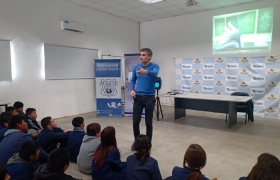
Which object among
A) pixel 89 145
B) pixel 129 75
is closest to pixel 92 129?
pixel 89 145

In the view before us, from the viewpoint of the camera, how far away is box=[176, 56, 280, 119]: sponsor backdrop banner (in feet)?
17.6

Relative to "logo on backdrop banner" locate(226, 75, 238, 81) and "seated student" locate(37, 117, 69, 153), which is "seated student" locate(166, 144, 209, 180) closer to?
"seated student" locate(37, 117, 69, 153)

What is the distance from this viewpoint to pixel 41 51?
513cm

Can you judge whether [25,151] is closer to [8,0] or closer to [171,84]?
[8,0]

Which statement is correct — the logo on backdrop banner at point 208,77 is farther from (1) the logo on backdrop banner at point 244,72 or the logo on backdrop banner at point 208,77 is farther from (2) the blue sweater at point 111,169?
(2) the blue sweater at point 111,169

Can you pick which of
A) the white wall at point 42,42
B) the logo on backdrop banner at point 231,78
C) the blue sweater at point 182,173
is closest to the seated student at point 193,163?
the blue sweater at point 182,173

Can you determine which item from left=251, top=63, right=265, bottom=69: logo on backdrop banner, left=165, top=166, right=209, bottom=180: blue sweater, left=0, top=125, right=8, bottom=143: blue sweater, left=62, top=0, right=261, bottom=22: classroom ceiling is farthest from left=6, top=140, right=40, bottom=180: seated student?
left=251, top=63, right=265, bottom=69: logo on backdrop banner

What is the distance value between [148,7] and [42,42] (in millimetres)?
3186

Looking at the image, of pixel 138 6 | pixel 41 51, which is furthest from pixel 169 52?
pixel 41 51

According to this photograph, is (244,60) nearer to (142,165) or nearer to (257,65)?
(257,65)

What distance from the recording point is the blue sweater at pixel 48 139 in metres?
2.58

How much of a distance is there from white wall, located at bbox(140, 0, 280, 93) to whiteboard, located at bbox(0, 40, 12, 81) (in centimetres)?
475

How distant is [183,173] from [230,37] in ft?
18.6

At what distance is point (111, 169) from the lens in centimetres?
189
